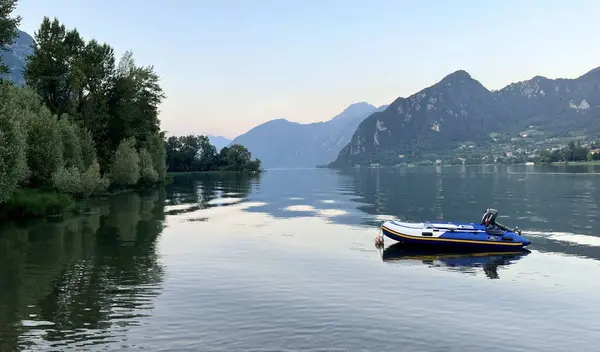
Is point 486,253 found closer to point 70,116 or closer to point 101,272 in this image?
point 101,272

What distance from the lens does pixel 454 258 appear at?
43.0 metres

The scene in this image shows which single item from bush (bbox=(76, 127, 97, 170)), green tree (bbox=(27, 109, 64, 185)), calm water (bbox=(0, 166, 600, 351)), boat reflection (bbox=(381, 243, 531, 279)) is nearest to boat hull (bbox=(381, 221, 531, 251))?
boat reflection (bbox=(381, 243, 531, 279))

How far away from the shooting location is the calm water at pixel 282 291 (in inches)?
859

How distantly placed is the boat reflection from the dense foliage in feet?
132

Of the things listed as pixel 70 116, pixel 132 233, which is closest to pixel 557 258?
pixel 132 233

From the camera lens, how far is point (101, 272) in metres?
34.2

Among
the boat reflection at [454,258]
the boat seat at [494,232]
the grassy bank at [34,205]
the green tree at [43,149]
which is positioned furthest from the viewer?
the green tree at [43,149]

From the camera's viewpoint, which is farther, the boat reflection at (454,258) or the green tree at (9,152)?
the green tree at (9,152)

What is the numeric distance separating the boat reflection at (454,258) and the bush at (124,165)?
79.9 metres

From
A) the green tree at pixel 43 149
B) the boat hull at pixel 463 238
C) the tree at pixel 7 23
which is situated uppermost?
Answer: the tree at pixel 7 23

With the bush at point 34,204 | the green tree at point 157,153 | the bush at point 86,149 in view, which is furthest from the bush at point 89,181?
the green tree at point 157,153

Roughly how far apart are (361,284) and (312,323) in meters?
9.42

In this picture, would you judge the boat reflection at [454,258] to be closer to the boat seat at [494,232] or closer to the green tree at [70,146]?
the boat seat at [494,232]

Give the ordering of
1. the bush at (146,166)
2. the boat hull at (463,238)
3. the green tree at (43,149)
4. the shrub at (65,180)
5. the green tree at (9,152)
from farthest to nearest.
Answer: the bush at (146,166)
the green tree at (43,149)
the shrub at (65,180)
the green tree at (9,152)
the boat hull at (463,238)
